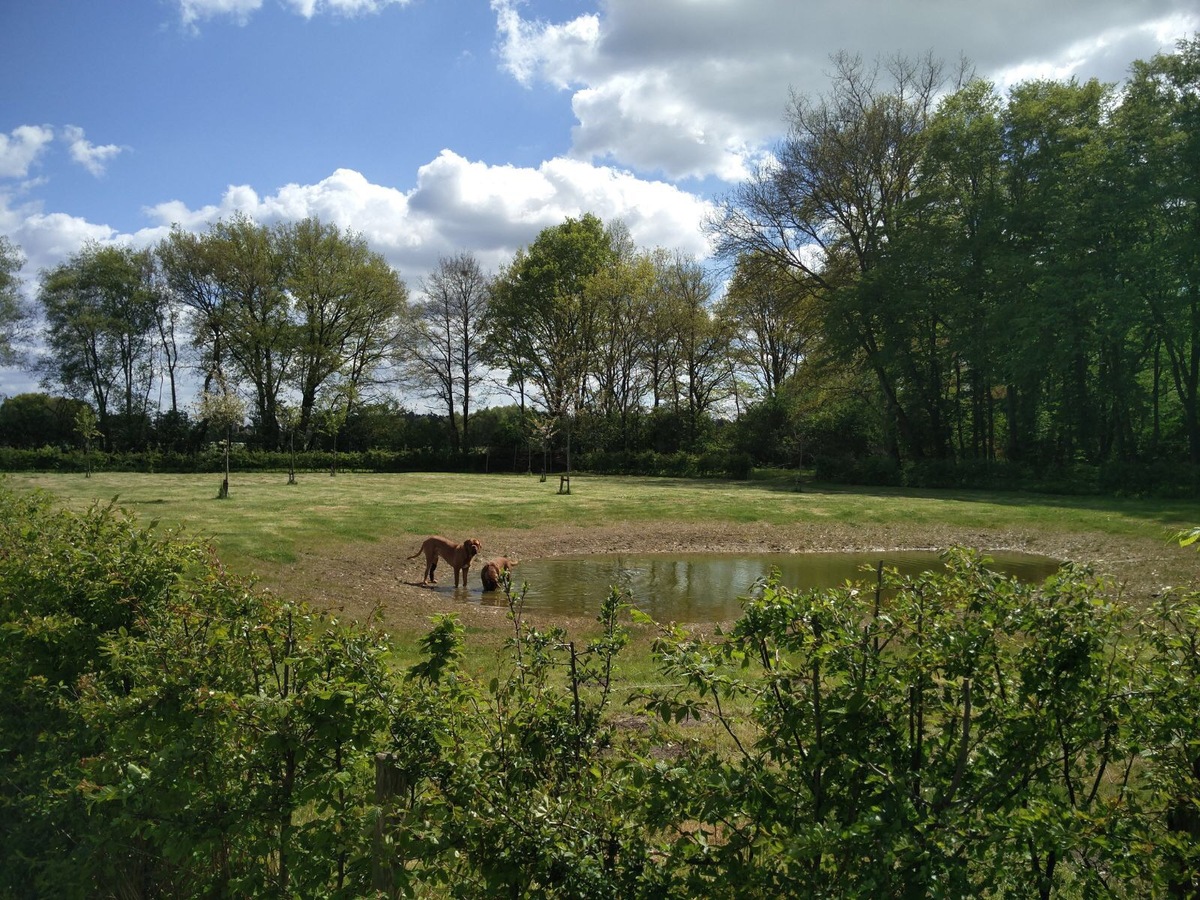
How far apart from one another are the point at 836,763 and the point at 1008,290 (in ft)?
120

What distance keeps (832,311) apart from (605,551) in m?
25.0

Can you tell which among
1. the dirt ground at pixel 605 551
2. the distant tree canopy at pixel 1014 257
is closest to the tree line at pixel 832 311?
the distant tree canopy at pixel 1014 257

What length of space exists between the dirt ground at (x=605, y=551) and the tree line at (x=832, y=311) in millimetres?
13967

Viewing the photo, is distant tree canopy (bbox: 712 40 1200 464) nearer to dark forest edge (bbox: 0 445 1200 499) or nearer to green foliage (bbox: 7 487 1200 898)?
dark forest edge (bbox: 0 445 1200 499)

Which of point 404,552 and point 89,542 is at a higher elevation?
point 89,542

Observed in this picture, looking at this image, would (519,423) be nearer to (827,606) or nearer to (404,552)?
(404,552)

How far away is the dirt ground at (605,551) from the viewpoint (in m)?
12.4

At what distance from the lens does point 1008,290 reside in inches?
1316

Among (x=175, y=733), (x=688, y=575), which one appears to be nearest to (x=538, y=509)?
(x=688, y=575)

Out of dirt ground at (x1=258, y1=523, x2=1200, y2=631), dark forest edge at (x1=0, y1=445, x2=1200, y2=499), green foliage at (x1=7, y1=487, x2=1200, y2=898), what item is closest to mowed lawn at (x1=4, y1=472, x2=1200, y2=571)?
dirt ground at (x1=258, y1=523, x2=1200, y2=631)

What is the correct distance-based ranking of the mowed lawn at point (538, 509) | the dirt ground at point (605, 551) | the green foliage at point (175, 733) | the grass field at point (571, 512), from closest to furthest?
the green foliage at point (175, 733), the dirt ground at point (605, 551), the grass field at point (571, 512), the mowed lawn at point (538, 509)

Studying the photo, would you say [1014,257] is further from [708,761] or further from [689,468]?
[708,761]

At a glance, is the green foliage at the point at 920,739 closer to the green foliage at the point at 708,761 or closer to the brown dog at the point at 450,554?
the green foliage at the point at 708,761

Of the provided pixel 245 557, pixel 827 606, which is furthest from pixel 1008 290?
pixel 827 606
